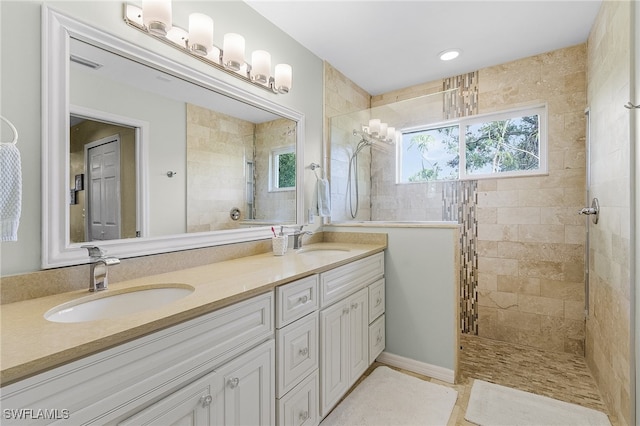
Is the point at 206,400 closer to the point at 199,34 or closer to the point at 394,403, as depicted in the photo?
the point at 394,403

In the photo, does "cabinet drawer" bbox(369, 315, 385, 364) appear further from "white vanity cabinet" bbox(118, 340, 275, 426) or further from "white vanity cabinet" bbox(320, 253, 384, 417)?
"white vanity cabinet" bbox(118, 340, 275, 426)

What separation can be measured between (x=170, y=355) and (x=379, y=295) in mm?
1553

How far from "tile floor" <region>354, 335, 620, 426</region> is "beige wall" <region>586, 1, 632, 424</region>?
97 mm

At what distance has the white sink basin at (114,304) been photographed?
0.96 metres

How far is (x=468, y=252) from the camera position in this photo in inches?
108

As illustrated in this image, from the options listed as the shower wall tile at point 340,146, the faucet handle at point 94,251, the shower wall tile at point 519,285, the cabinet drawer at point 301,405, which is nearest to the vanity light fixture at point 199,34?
the faucet handle at point 94,251

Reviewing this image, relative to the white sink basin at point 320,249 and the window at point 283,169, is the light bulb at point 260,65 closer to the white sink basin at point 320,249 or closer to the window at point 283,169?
the window at point 283,169

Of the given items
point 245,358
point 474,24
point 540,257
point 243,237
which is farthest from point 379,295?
point 474,24

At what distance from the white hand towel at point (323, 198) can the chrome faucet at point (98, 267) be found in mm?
1563

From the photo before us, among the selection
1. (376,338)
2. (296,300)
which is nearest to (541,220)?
(376,338)

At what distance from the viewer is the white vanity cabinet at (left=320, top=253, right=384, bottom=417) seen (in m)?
1.52

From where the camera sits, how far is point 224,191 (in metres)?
1.72

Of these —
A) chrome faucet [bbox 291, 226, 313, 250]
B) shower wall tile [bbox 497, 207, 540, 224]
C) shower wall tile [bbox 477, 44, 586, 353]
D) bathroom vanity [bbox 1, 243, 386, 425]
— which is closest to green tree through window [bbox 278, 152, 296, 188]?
chrome faucet [bbox 291, 226, 313, 250]

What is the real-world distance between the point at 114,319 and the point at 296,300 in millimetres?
708
